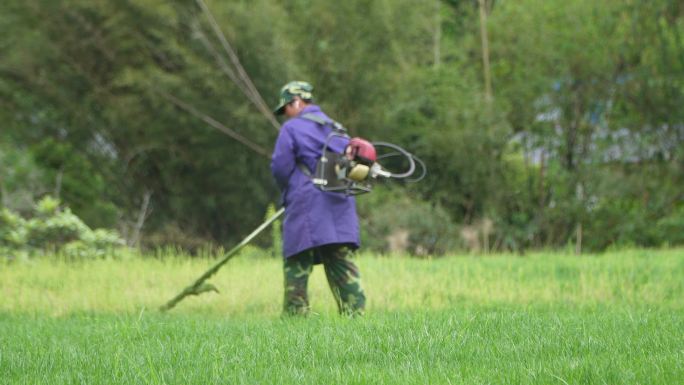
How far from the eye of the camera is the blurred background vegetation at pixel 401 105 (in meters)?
13.5

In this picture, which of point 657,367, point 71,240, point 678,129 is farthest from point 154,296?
point 678,129

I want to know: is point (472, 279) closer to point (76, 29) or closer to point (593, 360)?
point (593, 360)

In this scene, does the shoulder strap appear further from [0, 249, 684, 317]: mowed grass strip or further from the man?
[0, 249, 684, 317]: mowed grass strip

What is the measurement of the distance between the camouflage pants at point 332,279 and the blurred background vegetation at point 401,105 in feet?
21.8

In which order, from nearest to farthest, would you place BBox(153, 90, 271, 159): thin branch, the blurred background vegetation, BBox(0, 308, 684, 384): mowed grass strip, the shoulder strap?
1. BBox(0, 308, 684, 384): mowed grass strip
2. the shoulder strap
3. BBox(153, 90, 271, 159): thin branch
4. the blurred background vegetation

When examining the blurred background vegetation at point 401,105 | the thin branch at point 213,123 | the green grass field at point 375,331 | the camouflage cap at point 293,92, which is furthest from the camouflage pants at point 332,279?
the thin branch at point 213,123

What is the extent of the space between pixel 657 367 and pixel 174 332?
2688 mm

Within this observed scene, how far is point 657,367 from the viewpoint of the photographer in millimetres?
3504

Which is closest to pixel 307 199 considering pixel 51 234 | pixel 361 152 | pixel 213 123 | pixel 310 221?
pixel 310 221

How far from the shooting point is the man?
6.16 meters

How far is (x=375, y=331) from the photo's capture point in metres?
4.64

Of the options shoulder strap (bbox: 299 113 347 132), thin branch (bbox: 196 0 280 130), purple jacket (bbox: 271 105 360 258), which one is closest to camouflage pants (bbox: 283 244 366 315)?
purple jacket (bbox: 271 105 360 258)

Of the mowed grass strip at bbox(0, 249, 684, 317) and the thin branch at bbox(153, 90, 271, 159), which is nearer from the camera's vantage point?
the mowed grass strip at bbox(0, 249, 684, 317)

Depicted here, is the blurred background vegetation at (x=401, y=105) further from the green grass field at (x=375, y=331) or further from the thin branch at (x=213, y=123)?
the green grass field at (x=375, y=331)
